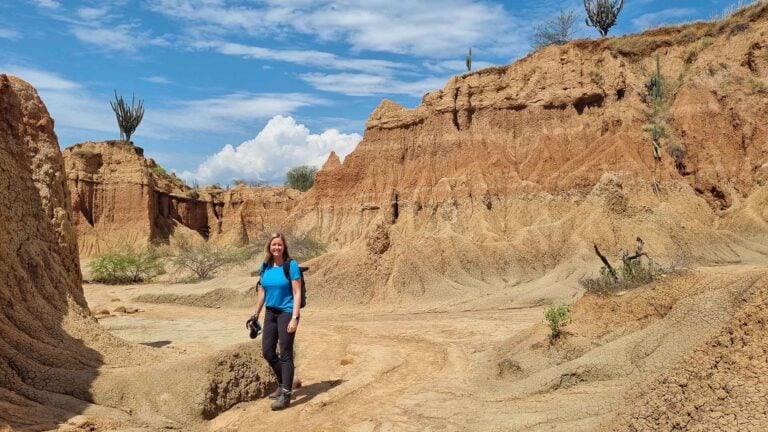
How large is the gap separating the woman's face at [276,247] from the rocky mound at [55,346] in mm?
1398

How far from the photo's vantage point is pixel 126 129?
152 ft

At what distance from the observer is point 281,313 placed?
657 cm

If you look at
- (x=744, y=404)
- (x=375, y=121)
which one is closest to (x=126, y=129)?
(x=375, y=121)

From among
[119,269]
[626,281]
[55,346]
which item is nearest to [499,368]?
[626,281]

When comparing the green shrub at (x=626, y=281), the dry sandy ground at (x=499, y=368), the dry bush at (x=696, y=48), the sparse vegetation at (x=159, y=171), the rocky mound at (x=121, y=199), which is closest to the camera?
the dry sandy ground at (x=499, y=368)

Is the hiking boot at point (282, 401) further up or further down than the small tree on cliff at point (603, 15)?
further down

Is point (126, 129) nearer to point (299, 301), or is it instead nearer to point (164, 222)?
point (164, 222)

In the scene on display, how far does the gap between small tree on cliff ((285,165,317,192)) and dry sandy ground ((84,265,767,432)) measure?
59288mm

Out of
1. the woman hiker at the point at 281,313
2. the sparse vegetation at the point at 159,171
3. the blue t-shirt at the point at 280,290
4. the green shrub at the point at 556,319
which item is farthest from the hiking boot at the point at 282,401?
the sparse vegetation at the point at 159,171

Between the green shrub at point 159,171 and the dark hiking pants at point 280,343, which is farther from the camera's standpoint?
the green shrub at point 159,171

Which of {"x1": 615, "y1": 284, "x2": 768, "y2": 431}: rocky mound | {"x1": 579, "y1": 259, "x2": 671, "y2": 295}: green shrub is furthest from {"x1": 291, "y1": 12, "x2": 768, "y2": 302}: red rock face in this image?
{"x1": 615, "y1": 284, "x2": 768, "y2": 431}: rocky mound

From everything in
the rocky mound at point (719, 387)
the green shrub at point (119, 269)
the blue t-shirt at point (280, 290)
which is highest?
the blue t-shirt at point (280, 290)

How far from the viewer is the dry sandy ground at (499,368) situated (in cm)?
554

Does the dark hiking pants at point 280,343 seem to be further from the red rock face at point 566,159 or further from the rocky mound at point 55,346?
the red rock face at point 566,159
